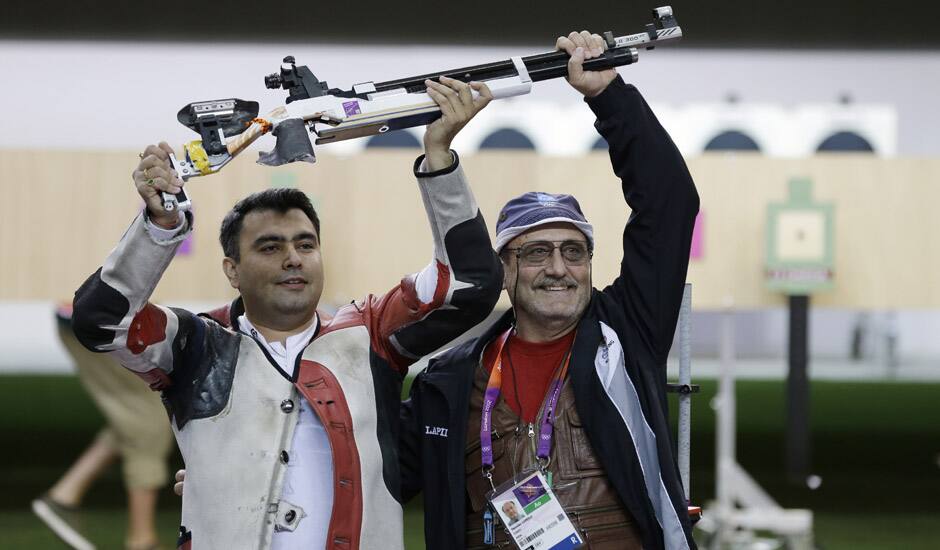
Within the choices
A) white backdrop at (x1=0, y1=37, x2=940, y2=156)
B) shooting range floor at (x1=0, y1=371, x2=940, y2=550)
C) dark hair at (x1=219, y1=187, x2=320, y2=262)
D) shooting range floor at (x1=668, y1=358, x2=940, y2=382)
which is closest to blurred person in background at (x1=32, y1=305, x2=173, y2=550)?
shooting range floor at (x1=0, y1=371, x2=940, y2=550)

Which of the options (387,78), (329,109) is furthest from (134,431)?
(387,78)

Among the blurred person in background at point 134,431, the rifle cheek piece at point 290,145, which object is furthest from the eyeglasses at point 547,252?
the blurred person in background at point 134,431

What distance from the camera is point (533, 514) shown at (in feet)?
7.23

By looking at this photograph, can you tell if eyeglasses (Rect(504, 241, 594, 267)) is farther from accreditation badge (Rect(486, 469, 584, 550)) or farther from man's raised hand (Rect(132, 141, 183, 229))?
man's raised hand (Rect(132, 141, 183, 229))

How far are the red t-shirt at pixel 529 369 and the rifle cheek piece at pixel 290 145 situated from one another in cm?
63

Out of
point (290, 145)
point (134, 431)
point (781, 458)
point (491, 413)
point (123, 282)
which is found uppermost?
point (290, 145)

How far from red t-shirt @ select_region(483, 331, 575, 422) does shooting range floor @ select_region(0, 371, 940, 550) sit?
2.90m

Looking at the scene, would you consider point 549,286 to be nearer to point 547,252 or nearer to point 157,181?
point 547,252

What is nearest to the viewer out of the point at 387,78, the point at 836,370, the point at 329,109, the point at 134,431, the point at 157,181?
the point at 157,181

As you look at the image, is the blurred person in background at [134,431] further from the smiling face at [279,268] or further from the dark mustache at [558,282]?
the dark mustache at [558,282]

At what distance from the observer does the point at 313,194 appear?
480 cm

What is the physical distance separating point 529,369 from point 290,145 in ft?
2.29

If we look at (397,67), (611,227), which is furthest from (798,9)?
(397,67)

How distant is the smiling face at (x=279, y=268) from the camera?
2141 millimetres
